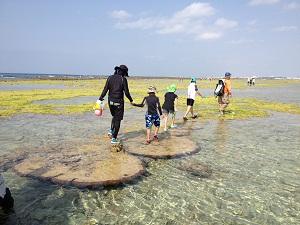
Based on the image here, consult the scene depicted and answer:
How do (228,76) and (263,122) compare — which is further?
(228,76)

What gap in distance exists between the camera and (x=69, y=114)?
71.4 feet

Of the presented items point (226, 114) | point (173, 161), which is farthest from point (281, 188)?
point (226, 114)

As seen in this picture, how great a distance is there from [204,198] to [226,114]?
49.7 feet

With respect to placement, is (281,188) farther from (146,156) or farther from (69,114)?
(69,114)

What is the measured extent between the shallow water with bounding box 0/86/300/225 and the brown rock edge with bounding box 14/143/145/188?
1.04 ft

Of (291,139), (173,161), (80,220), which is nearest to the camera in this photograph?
(80,220)

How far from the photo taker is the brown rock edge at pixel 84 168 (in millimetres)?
8414

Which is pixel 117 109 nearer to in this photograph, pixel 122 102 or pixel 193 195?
→ pixel 122 102

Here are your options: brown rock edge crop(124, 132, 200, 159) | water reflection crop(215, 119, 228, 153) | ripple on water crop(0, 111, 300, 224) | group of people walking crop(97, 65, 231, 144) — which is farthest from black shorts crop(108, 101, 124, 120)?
water reflection crop(215, 119, 228, 153)

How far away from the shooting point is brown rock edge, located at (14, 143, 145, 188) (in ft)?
27.6

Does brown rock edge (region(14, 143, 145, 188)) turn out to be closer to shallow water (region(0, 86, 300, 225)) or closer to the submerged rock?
shallow water (region(0, 86, 300, 225))

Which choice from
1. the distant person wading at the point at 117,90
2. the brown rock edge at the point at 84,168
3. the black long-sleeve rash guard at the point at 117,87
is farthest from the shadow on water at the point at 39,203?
the black long-sleeve rash guard at the point at 117,87

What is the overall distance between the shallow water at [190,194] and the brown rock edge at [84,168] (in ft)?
1.04

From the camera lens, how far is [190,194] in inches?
306
